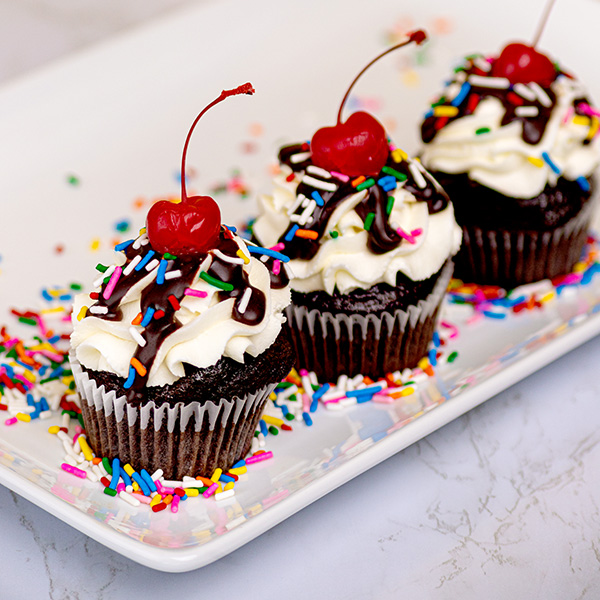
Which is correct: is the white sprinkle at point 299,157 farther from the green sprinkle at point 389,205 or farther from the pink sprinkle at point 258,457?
the pink sprinkle at point 258,457

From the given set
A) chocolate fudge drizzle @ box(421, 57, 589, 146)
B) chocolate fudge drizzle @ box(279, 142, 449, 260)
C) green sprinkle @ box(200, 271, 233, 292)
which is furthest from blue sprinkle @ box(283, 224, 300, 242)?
chocolate fudge drizzle @ box(421, 57, 589, 146)

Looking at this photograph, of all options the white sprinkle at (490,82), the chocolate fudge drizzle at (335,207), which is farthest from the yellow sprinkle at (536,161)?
the chocolate fudge drizzle at (335,207)

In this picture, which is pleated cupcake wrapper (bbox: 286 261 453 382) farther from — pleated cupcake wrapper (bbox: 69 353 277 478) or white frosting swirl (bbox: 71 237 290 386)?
white frosting swirl (bbox: 71 237 290 386)

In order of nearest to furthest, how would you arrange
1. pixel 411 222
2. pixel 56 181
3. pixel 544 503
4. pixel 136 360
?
pixel 136 360, pixel 544 503, pixel 411 222, pixel 56 181

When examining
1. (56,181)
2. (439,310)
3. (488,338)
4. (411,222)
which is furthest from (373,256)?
(56,181)

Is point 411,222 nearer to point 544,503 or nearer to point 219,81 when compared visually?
point 544,503

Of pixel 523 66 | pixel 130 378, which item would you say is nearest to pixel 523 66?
pixel 523 66
